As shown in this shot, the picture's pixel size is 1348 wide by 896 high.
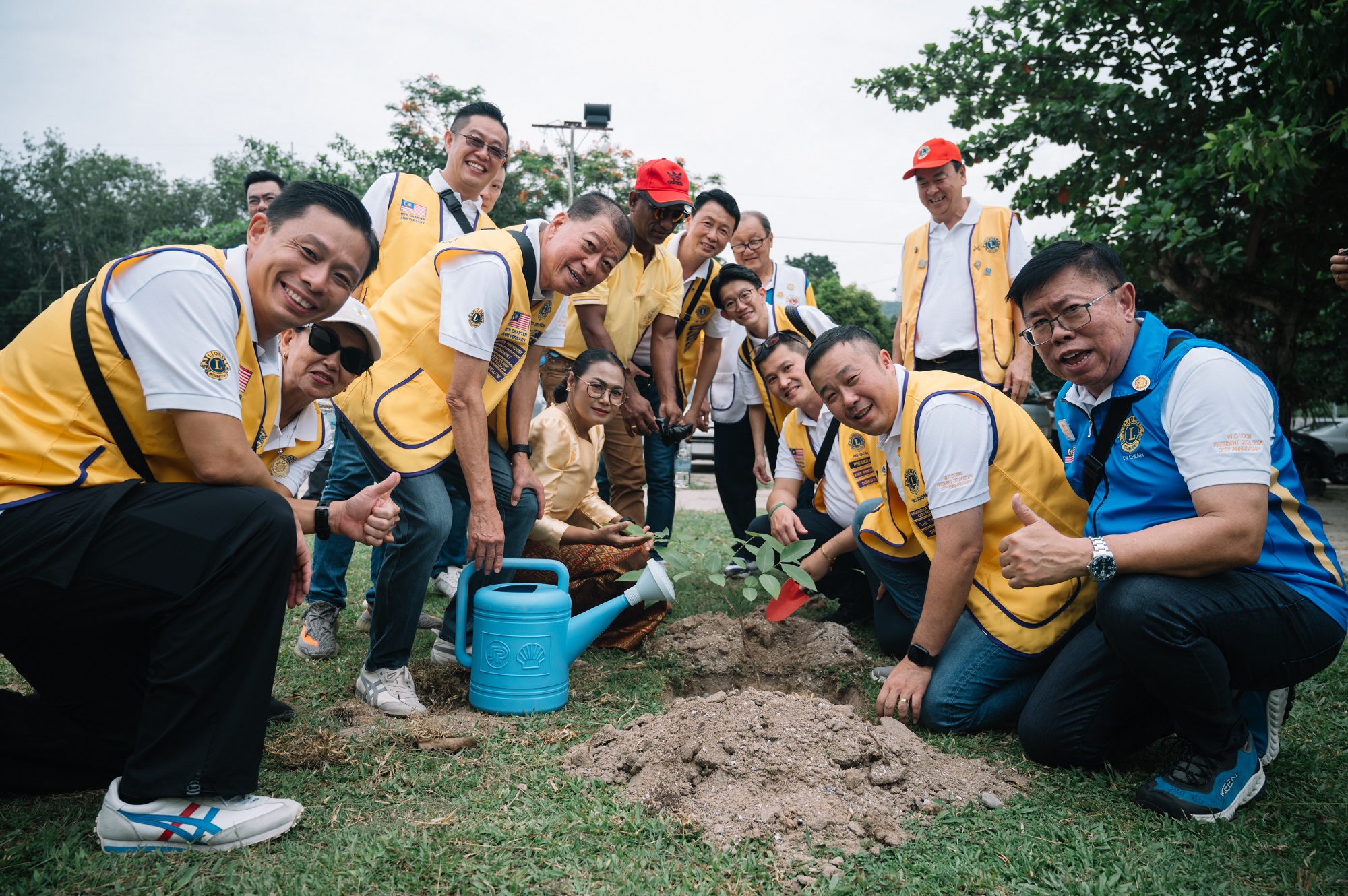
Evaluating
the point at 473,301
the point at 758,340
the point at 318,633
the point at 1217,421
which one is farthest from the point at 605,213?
the point at 318,633

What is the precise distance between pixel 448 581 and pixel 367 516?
2.38m

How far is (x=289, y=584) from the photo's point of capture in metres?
2.19

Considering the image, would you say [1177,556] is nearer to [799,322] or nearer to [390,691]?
[390,691]

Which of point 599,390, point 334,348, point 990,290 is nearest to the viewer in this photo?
point 334,348

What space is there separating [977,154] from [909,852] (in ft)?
31.8

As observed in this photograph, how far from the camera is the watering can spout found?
10.4ft

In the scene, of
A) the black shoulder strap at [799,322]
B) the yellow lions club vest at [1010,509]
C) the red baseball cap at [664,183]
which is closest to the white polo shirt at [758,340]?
the black shoulder strap at [799,322]

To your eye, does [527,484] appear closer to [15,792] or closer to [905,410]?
[905,410]

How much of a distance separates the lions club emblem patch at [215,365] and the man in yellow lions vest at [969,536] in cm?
207

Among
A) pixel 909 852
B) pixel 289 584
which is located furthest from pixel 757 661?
pixel 289 584

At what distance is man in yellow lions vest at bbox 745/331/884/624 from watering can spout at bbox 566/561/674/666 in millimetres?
1060

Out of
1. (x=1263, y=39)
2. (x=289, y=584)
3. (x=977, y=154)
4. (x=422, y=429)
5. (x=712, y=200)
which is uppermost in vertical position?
(x=1263, y=39)

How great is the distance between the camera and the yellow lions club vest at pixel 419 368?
2.99 meters

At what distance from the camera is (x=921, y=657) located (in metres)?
3.00
